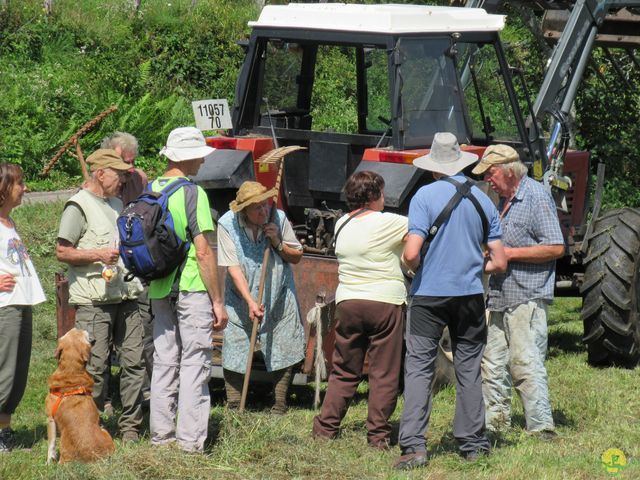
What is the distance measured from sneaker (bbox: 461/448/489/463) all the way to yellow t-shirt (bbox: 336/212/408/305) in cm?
94

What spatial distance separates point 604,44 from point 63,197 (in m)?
6.44

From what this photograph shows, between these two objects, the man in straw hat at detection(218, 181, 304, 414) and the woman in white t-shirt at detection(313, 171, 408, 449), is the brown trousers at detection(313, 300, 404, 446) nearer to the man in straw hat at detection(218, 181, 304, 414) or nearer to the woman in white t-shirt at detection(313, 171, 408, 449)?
the woman in white t-shirt at detection(313, 171, 408, 449)

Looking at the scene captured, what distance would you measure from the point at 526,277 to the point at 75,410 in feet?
8.86

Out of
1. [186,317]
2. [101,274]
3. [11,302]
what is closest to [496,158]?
[186,317]

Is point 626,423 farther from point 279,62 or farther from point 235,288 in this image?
point 279,62

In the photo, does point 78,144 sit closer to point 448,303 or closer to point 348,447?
point 348,447

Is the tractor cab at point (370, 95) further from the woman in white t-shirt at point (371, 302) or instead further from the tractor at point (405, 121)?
the woman in white t-shirt at point (371, 302)

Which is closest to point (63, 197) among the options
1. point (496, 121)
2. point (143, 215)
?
point (496, 121)

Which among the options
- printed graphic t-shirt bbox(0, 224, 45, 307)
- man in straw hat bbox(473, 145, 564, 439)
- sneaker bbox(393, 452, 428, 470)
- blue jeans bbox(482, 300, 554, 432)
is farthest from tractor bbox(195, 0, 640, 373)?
printed graphic t-shirt bbox(0, 224, 45, 307)

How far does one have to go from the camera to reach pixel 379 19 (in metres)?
7.48

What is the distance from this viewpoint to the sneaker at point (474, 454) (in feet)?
19.9

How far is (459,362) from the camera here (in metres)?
6.12

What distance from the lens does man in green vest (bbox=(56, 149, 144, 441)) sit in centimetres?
654

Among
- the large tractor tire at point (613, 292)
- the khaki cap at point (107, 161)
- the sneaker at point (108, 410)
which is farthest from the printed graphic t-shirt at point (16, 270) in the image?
the large tractor tire at point (613, 292)
